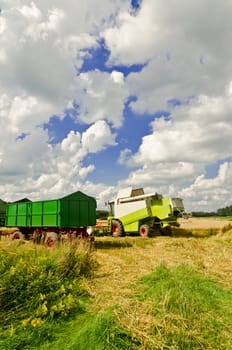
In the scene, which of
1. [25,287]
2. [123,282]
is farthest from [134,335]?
[123,282]

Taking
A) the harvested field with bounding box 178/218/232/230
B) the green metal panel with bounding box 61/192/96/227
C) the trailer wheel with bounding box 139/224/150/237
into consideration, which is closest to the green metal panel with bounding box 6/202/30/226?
the green metal panel with bounding box 61/192/96/227

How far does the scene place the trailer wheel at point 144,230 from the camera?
17712 millimetres

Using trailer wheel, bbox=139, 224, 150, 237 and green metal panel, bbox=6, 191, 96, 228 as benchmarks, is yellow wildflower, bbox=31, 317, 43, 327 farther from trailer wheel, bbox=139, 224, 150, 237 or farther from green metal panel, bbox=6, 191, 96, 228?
trailer wheel, bbox=139, 224, 150, 237

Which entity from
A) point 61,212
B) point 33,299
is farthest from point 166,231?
point 33,299

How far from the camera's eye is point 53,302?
4.76 m

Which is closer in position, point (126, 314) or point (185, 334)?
point (185, 334)

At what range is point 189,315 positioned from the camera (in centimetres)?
394

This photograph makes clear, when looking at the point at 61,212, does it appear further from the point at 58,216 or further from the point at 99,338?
the point at 99,338

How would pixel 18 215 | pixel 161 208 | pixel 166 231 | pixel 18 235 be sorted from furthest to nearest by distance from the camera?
pixel 166 231
pixel 161 208
pixel 18 235
pixel 18 215

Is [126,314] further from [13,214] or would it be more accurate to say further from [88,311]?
[13,214]

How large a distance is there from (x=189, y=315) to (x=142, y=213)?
14.1m

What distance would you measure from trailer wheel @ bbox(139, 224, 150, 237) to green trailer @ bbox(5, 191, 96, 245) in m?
4.69

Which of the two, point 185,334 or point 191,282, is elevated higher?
point 191,282

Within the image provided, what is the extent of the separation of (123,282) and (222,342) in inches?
120
